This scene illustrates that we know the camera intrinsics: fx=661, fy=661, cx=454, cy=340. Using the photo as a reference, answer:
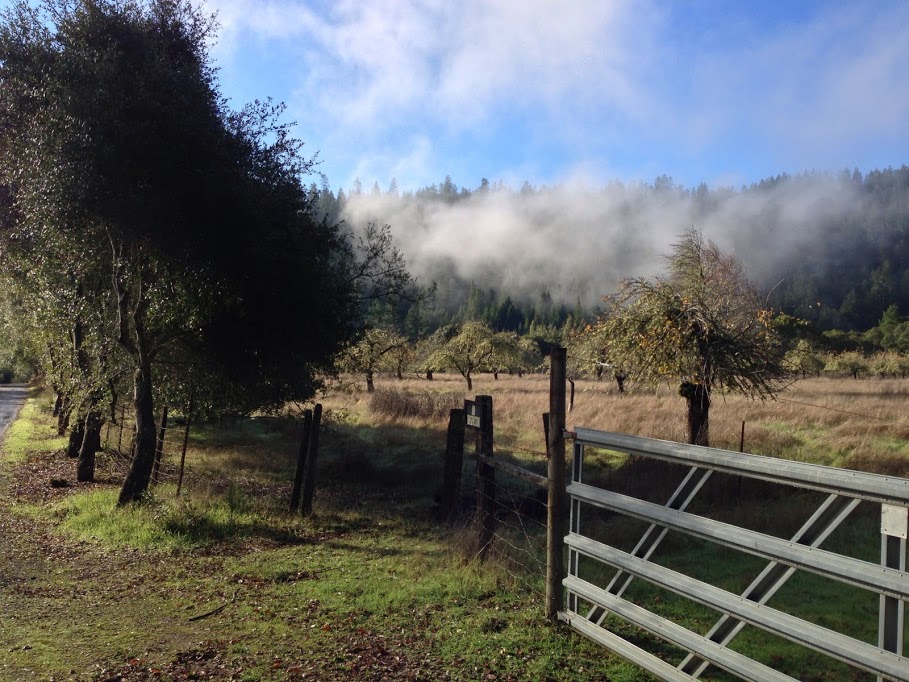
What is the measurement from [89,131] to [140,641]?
7.26 metres

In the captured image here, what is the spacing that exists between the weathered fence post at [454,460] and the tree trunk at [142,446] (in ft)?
17.9

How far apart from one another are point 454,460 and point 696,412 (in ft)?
21.2

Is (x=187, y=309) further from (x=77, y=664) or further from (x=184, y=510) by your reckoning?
(x=77, y=664)

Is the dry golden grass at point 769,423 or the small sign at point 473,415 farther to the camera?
the dry golden grass at point 769,423

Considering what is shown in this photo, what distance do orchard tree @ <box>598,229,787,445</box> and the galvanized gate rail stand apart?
8.56 metres

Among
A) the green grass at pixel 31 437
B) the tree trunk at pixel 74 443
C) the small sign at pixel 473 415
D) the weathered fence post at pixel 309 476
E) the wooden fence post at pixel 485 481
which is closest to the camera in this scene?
the wooden fence post at pixel 485 481

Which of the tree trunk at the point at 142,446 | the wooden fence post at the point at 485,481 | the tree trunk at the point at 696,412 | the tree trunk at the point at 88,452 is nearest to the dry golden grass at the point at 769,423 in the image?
the tree trunk at the point at 696,412

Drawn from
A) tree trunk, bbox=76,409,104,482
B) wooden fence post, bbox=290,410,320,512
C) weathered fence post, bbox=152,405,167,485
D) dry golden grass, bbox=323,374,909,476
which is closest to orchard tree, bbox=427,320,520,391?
dry golden grass, bbox=323,374,909,476

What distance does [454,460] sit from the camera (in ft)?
33.7

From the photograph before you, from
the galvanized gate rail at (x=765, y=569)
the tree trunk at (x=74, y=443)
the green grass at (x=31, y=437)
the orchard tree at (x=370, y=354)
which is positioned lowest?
the green grass at (x=31, y=437)

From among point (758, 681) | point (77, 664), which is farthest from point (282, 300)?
point (758, 681)

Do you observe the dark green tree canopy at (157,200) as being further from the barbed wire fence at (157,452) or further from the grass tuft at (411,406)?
the grass tuft at (411,406)

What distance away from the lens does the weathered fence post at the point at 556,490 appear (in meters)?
5.67

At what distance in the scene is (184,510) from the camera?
10344 millimetres
